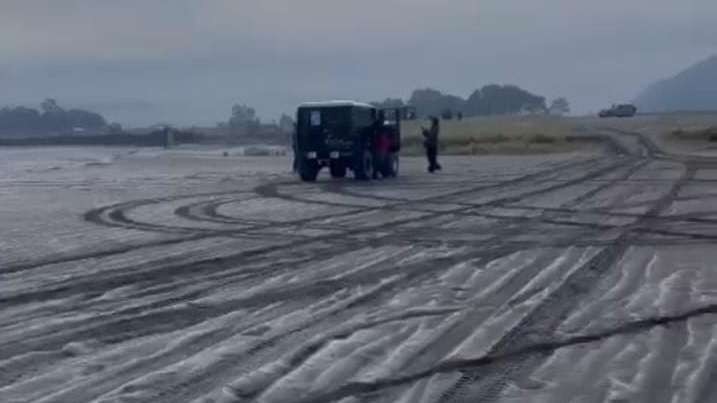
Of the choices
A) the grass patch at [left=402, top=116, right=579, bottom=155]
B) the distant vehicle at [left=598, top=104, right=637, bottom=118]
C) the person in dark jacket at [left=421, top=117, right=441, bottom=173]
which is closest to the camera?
the person in dark jacket at [left=421, top=117, right=441, bottom=173]

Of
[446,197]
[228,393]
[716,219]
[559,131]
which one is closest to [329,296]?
[228,393]

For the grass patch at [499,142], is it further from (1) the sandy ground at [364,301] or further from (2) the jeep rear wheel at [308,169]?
(1) the sandy ground at [364,301]

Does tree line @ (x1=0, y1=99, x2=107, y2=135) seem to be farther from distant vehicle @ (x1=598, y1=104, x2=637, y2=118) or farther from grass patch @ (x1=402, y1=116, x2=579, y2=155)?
grass patch @ (x1=402, y1=116, x2=579, y2=155)

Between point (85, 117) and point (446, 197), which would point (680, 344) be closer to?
point (446, 197)

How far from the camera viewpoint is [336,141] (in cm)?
4591

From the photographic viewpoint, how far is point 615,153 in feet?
224

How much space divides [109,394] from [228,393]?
778 millimetres

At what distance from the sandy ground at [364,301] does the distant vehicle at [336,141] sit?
12336 millimetres

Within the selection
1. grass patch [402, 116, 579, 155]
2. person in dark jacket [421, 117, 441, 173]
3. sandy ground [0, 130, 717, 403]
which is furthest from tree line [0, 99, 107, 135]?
sandy ground [0, 130, 717, 403]

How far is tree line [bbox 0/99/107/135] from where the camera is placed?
6442 inches

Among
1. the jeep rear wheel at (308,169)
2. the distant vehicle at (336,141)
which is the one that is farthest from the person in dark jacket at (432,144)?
the jeep rear wheel at (308,169)

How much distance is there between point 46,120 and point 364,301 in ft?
528

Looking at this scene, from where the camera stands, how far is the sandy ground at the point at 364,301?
11008mm

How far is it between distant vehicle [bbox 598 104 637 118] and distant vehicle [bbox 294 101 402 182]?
4116 inches
